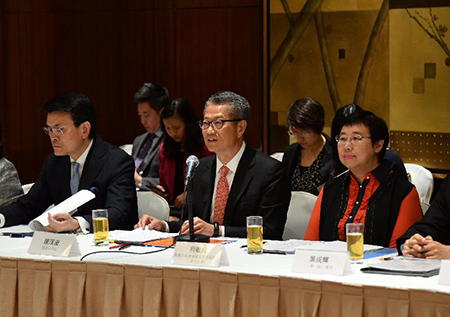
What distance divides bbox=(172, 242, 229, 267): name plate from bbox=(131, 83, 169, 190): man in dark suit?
3.87 metres

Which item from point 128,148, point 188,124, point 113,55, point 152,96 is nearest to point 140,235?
point 188,124

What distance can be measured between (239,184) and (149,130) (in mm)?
3158

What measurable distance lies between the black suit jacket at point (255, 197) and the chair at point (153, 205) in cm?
40

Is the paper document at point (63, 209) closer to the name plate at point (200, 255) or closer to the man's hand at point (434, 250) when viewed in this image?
the name plate at point (200, 255)

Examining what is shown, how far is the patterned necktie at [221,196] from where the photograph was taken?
4.21 m

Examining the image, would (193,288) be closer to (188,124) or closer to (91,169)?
(91,169)

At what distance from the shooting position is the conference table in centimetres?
278

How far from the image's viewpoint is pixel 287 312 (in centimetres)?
298

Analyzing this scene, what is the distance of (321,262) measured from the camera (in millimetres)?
2975

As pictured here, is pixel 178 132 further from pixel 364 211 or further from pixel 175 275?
pixel 175 275

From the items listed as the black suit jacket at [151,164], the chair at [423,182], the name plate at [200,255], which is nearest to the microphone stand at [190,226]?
the name plate at [200,255]

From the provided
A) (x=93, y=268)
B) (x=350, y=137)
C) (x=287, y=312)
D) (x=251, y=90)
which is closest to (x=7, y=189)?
(x=93, y=268)

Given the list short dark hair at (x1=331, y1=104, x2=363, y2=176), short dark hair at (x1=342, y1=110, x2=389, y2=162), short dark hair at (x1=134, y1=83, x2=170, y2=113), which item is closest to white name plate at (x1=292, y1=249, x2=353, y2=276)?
short dark hair at (x1=342, y1=110, x2=389, y2=162)

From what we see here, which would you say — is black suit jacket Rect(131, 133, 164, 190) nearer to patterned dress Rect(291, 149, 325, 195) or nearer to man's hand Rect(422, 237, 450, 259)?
patterned dress Rect(291, 149, 325, 195)
